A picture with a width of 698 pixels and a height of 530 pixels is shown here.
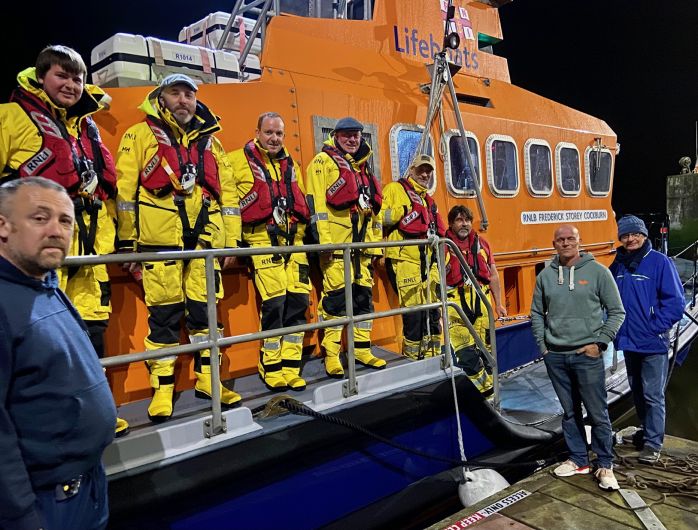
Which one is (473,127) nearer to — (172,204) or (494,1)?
(494,1)

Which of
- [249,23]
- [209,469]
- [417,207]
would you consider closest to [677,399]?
[417,207]

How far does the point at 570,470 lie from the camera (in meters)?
3.13

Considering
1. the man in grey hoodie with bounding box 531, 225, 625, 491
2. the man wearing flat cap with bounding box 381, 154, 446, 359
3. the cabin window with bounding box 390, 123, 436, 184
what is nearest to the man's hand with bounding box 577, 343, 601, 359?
the man in grey hoodie with bounding box 531, 225, 625, 491

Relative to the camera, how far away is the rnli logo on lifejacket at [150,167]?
2566 millimetres

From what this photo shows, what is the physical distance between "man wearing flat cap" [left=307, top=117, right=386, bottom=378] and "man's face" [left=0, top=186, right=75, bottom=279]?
1954 mm

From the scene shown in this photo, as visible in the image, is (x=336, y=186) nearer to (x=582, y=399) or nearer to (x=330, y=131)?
(x=330, y=131)

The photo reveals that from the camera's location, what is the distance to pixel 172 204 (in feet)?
8.56

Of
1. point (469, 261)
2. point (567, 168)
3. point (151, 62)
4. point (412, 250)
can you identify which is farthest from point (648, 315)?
point (151, 62)

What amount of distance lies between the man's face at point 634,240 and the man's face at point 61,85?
3.32m

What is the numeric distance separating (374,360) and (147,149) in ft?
5.80

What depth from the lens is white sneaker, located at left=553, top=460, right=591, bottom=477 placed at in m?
3.12

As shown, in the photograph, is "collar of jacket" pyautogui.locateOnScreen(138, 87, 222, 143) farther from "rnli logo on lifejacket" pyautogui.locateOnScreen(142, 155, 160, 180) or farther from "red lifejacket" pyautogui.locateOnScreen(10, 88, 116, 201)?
"red lifejacket" pyautogui.locateOnScreen(10, 88, 116, 201)

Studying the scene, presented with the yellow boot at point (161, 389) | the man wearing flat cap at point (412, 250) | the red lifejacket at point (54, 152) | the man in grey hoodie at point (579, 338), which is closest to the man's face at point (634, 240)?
the man in grey hoodie at point (579, 338)

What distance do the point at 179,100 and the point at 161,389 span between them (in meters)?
1.42
